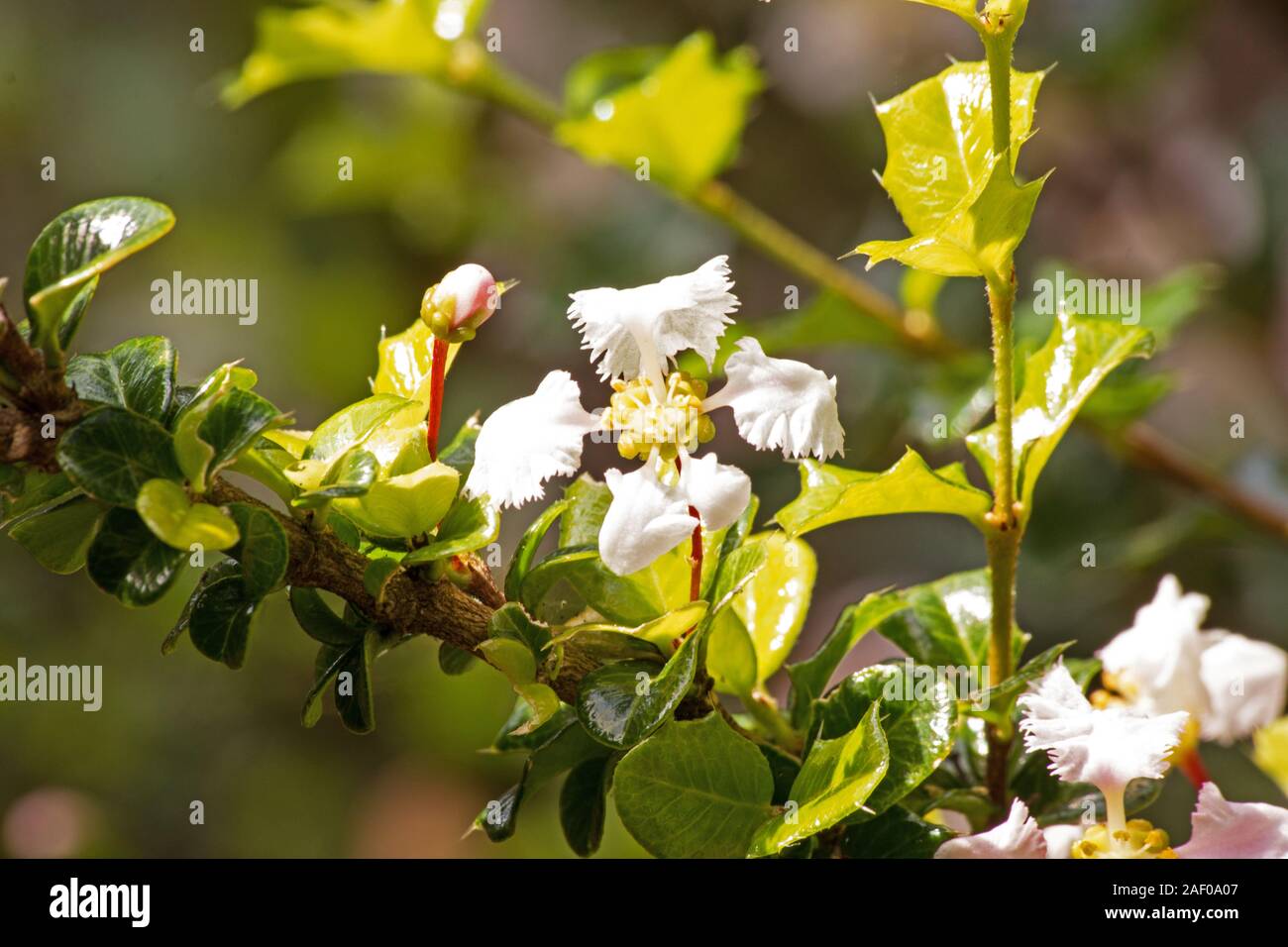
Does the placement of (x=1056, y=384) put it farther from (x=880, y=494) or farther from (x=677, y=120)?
(x=677, y=120)

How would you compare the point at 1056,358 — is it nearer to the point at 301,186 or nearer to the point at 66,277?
the point at 66,277

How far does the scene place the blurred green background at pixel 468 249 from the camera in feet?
4.40

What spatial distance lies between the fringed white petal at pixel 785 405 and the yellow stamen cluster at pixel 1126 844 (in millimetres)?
143

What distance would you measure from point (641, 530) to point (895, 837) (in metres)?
0.13

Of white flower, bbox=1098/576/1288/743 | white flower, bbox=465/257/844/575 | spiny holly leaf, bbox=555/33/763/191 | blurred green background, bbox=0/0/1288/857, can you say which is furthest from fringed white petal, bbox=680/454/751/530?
blurred green background, bbox=0/0/1288/857

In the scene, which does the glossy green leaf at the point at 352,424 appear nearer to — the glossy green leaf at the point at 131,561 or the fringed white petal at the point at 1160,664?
the glossy green leaf at the point at 131,561

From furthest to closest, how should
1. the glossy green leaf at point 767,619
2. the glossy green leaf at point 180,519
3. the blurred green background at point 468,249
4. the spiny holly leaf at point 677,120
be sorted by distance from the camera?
1. the blurred green background at point 468,249
2. the spiny holly leaf at point 677,120
3. the glossy green leaf at point 767,619
4. the glossy green leaf at point 180,519

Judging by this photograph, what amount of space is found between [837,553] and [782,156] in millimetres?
492

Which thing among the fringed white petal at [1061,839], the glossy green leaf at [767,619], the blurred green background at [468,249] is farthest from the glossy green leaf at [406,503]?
the blurred green background at [468,249]

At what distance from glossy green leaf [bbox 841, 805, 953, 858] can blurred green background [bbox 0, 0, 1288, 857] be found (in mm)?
707

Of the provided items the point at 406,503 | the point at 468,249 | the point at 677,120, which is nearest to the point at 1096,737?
the point at 406,503

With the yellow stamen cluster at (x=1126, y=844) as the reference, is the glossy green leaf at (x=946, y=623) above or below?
above

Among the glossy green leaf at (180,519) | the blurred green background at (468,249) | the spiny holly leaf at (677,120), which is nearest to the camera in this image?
the glossy green leaf at (180,519)

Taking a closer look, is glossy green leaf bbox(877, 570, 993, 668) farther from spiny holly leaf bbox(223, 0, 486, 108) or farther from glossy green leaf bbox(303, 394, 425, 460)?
spiny holly leaf bbox(223, 0, 486, 108)
